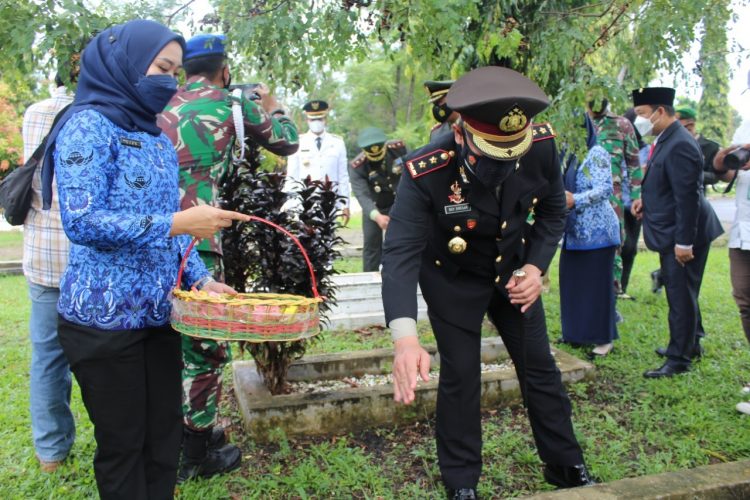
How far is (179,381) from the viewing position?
2387mm

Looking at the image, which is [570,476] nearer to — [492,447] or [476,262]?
[492,447]

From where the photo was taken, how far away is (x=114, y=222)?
192cm

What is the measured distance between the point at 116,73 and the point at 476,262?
1.63 m

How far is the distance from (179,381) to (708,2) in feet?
9.80

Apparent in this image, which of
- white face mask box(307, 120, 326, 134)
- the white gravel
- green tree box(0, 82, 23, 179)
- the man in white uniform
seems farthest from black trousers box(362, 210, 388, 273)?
green tree box(0, 82, 23, 179)

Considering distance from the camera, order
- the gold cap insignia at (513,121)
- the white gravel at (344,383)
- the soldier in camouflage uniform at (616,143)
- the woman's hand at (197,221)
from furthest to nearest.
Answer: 1. the soldier in camouflage uniform at (616,143)
2. the white gravel at (344,383)
3. the gold cap insignia at (513,121)
4. the woman's hand at (197,221)

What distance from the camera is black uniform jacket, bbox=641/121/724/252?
434 centimetres

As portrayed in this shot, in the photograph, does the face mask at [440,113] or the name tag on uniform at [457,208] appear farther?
the face mask at [440,113]

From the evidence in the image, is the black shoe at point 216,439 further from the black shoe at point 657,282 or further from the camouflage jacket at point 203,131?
the black shoe at point 657,282

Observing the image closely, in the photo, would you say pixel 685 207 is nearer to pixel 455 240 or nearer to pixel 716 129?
pixel 455 240

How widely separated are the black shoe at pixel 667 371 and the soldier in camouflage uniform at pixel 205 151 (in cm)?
313

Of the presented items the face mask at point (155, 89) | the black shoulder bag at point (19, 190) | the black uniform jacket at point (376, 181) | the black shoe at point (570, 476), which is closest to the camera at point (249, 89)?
the black shoulder bag at point (19, 190)

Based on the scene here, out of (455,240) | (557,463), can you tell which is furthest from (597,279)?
(455,240)

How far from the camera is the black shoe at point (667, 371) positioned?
179 inches
